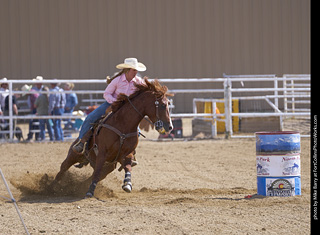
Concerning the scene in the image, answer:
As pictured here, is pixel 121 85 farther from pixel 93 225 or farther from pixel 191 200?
pixel 93 225

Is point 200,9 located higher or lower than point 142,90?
higher

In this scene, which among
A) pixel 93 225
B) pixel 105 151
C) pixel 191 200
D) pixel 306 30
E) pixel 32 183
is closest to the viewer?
pixel 93 225

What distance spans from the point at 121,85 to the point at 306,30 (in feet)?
60.2

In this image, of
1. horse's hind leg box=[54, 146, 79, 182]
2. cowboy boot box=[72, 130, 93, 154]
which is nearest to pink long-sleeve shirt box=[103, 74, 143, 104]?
cowboy boot box=[72, 130, 93, 154]

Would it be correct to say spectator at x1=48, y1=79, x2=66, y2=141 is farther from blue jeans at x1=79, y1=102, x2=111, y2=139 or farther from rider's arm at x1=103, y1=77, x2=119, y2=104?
rider's arm at x1=103, y1=77, x2=119, y2=104

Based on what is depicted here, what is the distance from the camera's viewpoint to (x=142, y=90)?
8.02 meters

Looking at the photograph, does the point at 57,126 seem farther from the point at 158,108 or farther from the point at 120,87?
the point at 158,108

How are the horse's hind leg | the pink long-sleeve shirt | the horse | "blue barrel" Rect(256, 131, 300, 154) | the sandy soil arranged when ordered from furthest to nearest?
the horse's hind leg
the pink long-sleeve shirt
the horse
"blue barrel" Rect(256, 131, 300, 154)
the sandy soil

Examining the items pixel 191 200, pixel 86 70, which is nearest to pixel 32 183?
pixel 191 200

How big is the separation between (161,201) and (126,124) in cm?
119

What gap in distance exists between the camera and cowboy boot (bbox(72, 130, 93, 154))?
26.4 ft

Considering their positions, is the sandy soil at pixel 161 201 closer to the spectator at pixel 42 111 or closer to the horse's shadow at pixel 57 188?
the horse's shadow at pixel 57 188

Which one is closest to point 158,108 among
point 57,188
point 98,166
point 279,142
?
point 98,166

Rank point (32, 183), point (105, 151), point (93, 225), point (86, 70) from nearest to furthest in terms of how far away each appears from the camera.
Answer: point (93, 225), point (105, 151), point (32, 183), point (86, 70)
